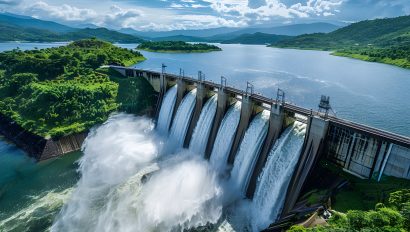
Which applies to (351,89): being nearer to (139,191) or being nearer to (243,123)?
(243,123)

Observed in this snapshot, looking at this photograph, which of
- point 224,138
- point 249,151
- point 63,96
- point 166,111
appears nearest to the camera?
point 249,151

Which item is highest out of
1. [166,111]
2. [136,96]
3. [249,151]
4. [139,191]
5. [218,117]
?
[218,117]

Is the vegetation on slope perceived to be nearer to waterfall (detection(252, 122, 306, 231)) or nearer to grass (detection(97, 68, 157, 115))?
waterfall (detection(252, 122, 306, 231))

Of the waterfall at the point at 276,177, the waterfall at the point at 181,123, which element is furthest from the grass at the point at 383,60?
the waterfall at the point at 276,177

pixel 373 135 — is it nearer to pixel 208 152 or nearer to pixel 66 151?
pixel 208 152

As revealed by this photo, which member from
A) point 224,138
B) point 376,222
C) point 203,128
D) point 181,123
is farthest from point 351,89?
point 376,222

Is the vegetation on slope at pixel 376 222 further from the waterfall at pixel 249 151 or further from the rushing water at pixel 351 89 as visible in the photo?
the rushing water at pixel 351 89

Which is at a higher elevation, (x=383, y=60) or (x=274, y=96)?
(x=383, y=60)
